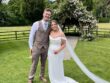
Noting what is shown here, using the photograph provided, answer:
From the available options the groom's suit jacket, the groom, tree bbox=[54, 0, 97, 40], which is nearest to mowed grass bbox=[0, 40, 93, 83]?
the groom

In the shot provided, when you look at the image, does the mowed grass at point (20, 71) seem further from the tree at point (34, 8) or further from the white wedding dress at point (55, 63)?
the tree at point (34, 8)

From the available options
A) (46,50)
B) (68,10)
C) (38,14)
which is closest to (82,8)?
(68,10)

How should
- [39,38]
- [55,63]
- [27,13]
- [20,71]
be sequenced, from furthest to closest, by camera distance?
[27,13]
[20,71]
[55,63]
[39,38]

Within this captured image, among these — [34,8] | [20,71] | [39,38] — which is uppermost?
[34,8]

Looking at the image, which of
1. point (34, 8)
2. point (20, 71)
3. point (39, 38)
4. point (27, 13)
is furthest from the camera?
point (27, 13)

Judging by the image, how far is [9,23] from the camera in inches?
2623

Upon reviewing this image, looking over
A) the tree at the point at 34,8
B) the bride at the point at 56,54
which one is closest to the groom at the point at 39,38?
the bride at the point at 56,54

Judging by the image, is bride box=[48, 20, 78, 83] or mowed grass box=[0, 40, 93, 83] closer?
bride box=[48, 20, 78, 83]

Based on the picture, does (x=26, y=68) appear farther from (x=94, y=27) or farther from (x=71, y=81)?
(x=94, y=27)

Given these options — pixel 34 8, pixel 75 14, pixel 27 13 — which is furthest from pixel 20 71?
pixel 27 13

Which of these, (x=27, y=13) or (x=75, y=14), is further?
(x=27, y=13)

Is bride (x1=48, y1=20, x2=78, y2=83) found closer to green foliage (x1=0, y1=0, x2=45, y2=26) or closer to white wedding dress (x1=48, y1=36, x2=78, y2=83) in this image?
white wedding dress (x1=48, y1=36, x2=78, y2=83)

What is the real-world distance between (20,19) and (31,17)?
10.4 ft

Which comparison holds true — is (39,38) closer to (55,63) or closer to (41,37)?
(41,37)
